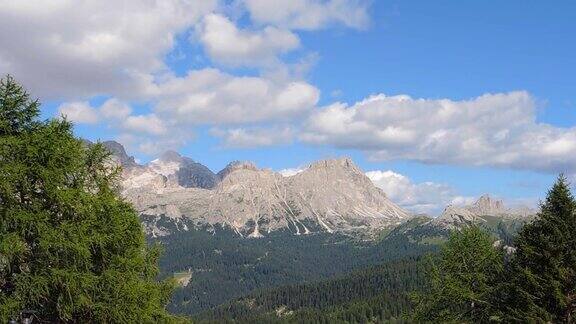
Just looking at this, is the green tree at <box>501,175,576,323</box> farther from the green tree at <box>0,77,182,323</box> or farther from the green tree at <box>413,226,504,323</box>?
the green tree at <box>0,77,182,323</box>

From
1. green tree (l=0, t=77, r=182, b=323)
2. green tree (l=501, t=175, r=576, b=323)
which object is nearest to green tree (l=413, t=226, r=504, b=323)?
green tree (l=501, t=175, r=576, b=323)

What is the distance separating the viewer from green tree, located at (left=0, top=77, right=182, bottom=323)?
2069 centimetres

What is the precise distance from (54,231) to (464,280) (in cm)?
3237

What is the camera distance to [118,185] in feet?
87.9

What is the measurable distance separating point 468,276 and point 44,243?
32261 millimetres

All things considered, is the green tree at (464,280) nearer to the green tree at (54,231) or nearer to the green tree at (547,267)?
the green tree at (547,267)

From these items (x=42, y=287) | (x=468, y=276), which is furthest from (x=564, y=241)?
(x=42, y=287)

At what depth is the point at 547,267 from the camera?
35.4 m

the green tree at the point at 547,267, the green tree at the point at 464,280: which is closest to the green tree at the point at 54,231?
the green tree at the point at 547,267

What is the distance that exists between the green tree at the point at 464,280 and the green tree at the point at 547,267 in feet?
11.2

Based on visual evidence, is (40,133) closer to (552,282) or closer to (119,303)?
(119,303)

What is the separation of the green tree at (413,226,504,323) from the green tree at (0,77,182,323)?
26.8 meters

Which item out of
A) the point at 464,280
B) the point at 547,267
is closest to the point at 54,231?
the point at 547,267

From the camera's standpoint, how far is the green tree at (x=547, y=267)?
34.4 meters
